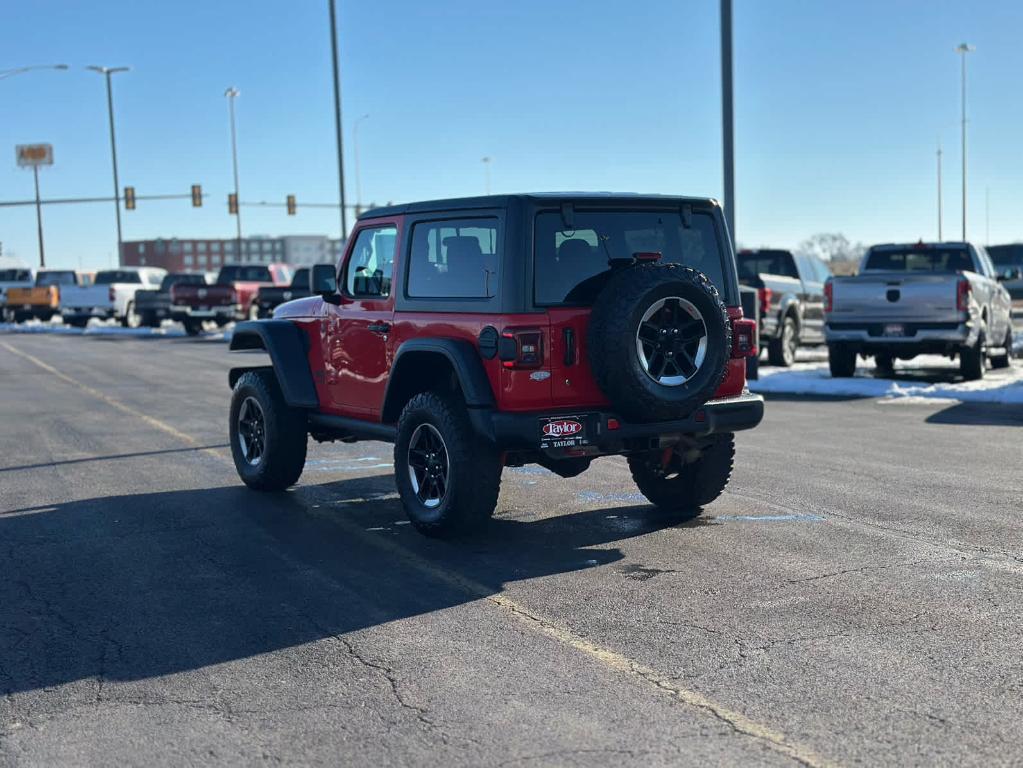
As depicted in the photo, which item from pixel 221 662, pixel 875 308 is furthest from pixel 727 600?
pixel 875 308

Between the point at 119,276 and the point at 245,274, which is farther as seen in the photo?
the point at 119,276

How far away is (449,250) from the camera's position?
7598mm

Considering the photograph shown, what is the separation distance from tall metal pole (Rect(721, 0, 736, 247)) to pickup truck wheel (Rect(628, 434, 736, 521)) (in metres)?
10.4

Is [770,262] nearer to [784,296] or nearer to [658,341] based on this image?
[784,296]

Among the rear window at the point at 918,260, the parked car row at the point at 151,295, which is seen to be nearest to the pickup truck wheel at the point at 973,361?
the rear window at the point at 918,260

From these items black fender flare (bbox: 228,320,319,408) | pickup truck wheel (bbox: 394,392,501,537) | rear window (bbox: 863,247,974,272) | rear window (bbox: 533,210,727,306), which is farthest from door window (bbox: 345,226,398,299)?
rear window (bbox: 863,247,974,272)

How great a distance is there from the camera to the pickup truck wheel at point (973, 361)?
17484 millimetres

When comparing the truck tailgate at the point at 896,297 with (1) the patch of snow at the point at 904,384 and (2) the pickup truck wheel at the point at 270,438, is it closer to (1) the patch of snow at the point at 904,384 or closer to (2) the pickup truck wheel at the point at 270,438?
(1) the patch of snow at the point at 904,384

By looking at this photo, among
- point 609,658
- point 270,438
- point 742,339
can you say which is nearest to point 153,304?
point 270,438

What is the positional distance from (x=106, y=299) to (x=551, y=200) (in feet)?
127

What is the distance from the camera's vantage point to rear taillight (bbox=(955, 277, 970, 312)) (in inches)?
666

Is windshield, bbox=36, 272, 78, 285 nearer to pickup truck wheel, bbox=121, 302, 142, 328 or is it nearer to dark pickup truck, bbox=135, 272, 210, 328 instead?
pickup truck wheel, bbox=121, 302, 142, 328

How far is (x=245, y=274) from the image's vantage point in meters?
38.9

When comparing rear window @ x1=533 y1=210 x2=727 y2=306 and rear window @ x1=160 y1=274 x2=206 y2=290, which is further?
rear window @ x1=160 y1=274 x2=206 y2=290
